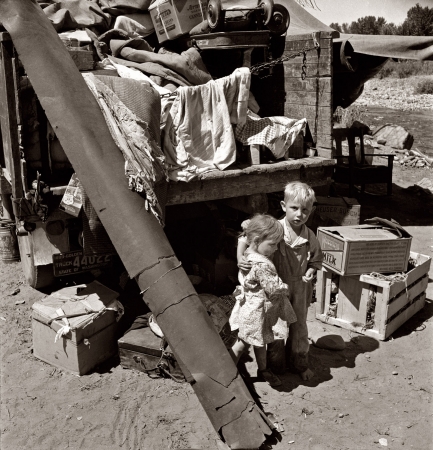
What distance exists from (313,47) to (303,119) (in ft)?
2.62

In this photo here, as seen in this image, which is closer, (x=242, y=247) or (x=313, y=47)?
(x=242, y=247)

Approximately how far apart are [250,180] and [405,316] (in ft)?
5.94

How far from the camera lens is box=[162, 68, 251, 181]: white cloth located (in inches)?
181

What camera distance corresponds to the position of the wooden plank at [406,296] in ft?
14.5

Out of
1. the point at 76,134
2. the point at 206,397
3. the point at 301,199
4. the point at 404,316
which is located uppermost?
the point at 76,134

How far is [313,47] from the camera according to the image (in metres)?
5.55

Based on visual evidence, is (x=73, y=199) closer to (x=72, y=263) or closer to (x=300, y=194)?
(x=72, y=263)

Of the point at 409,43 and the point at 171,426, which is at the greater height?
the point at 409,43

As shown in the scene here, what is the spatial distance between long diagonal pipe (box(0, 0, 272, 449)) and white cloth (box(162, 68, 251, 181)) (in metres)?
0.73

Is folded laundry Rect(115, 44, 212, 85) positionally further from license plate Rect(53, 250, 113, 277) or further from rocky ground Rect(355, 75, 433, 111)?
rocky ground Rect(355, 75, 433, 111)

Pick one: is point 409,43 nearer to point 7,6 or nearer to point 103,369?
point 7,6

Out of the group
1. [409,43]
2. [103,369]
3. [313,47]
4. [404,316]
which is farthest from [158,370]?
[409,43]

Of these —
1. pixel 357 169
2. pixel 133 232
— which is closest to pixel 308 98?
pixel 357 169

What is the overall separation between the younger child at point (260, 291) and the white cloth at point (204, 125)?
1.22 meters
